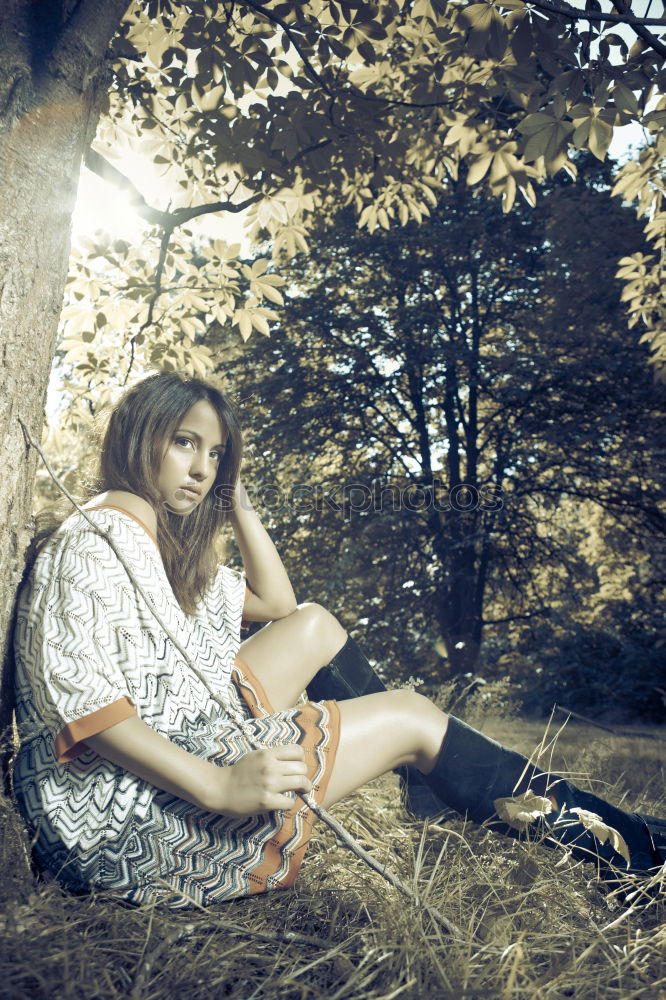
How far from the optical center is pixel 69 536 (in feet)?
5.46

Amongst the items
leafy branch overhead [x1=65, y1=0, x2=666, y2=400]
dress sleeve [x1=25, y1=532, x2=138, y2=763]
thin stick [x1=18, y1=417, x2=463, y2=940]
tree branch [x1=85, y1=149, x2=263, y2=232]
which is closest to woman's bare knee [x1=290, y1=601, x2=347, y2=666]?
thin stick [x1=18, y1=417, x2=463, y2=940]

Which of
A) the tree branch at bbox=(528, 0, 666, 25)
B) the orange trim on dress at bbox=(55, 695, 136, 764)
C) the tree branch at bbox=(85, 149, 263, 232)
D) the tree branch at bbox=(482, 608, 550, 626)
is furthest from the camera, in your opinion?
the tree branch at bbox=(482, 608, 550, 626)

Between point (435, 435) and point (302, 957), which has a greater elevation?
point (435, 435)

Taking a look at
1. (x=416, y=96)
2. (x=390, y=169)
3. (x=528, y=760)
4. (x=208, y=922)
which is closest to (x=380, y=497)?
(x=390, y=169)

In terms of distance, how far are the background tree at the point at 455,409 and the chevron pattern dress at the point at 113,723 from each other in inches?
212

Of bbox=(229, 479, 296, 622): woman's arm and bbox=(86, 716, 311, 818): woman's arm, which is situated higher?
bbox=(229, 479, 296, 622): woman's arm

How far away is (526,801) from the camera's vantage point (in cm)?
188

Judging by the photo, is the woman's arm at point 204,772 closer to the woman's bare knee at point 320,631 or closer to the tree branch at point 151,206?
the woman's bare knee at point 320,631

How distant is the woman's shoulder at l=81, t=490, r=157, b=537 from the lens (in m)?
1.82

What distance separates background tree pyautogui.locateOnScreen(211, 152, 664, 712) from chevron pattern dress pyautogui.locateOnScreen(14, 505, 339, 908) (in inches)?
212

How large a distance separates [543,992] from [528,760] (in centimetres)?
72

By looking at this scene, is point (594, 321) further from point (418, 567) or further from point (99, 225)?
point (99, 225)

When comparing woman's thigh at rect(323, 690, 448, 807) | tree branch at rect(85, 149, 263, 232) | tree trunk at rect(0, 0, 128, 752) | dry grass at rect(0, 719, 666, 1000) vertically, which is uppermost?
tree branch at rect(85, 149, 263, 232)

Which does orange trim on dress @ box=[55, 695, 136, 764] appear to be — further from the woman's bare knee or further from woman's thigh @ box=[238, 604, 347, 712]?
the woman's bare knee
